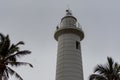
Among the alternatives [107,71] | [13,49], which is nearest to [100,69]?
[107,71]

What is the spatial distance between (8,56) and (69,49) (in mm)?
8462

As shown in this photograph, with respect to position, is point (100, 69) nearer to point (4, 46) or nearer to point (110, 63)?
point (110, 63)

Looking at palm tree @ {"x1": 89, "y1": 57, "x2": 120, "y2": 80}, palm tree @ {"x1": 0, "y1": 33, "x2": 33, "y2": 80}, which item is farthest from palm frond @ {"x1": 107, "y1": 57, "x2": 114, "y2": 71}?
palm tree @ {"x1": 0, "y1": 33, "x2": 33, "y2": 80}

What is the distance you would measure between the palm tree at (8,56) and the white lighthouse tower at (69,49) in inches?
199

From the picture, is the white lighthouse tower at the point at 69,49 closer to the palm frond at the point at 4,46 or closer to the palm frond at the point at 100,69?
the palm frond at the point at 100,69

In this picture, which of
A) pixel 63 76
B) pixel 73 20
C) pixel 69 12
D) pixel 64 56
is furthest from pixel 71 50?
pixel 69 12

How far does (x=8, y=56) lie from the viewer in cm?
2405

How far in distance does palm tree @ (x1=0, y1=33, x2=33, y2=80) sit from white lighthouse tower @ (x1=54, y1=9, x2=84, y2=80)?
5.05 meters

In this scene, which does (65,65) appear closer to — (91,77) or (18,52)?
(91,77)

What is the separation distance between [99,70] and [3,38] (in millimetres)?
12314

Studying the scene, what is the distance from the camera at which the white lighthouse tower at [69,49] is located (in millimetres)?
27516

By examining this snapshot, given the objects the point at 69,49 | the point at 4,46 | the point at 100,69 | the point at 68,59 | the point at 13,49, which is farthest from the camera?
the point at 69,49

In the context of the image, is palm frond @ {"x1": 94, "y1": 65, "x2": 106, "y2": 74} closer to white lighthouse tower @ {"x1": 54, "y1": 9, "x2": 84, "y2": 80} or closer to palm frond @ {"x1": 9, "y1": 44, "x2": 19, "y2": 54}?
white lighthouse tower @ {"x1": 54, "y1": 9, "x2": 84, "y2": 80}

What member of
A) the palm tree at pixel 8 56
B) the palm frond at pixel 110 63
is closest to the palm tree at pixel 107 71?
the palm frond at pixel 110 63
